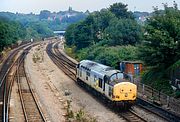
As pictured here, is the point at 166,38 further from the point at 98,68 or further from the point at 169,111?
the point at 169,111

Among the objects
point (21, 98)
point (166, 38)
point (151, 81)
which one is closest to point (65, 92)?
point (21, 98)

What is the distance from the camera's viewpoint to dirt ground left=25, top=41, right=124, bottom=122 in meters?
28.7

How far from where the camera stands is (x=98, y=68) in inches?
1371

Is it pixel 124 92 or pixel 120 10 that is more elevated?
pixel 120 10

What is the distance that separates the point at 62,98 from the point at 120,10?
166ft

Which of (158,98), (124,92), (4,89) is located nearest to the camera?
(124,92)

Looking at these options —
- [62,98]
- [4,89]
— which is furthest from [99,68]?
[4,89]

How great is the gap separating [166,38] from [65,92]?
1095 cm

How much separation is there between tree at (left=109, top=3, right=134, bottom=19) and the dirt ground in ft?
100

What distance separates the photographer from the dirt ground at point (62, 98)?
28703 millimetres

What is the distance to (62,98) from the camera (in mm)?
36000

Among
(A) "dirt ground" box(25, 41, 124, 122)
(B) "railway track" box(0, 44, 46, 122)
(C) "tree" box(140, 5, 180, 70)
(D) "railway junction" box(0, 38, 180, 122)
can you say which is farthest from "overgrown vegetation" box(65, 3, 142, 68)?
(B) "railway track" box(0, 44, 46, 122)

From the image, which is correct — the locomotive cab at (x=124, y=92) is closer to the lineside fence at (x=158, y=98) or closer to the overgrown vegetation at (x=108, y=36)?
the lineside fence at (x=158, y=98)

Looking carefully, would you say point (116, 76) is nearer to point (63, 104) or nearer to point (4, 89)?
point (63, 104)
